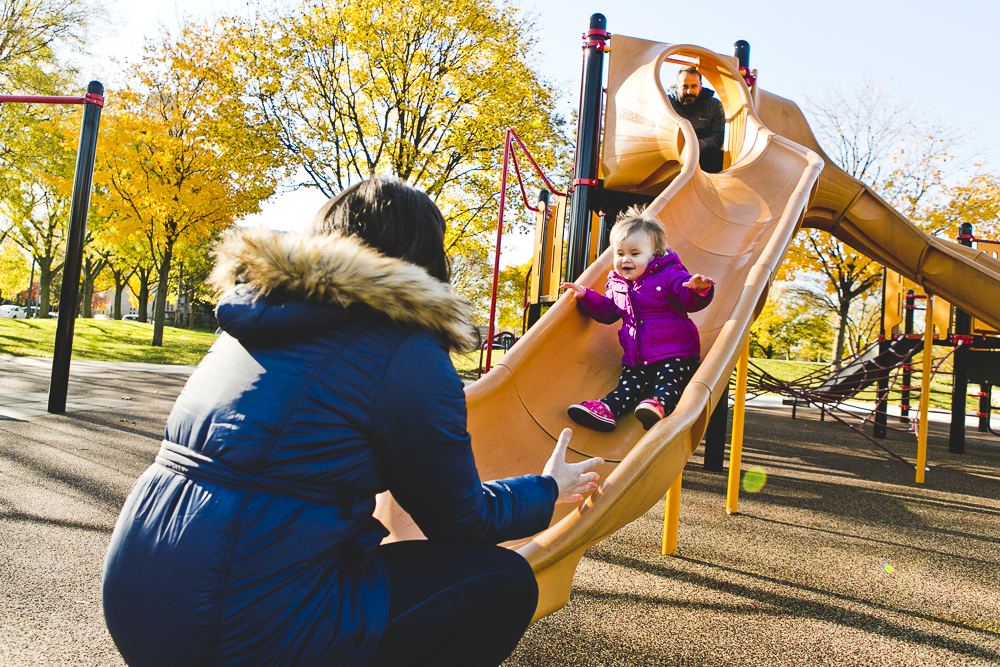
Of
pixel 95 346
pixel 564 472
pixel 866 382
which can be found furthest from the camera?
pixel 95 346

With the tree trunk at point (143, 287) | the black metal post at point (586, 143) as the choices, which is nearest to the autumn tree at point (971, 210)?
the black metal post at point (586, 143)

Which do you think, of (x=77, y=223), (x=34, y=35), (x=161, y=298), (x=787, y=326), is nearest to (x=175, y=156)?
(x=161, y=298)

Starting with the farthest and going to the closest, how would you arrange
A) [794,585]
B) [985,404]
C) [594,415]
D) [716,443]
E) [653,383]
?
[985,404]
[716,443]
[653,383]
[594,415]
[794,585]

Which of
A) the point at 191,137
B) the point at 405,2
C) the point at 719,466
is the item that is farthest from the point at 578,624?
the point at 191,137

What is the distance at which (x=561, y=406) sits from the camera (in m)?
3.73

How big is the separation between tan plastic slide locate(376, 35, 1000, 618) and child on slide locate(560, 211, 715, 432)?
151 millimetres

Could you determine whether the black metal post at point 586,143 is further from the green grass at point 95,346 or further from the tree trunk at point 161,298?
the tree trunk at point 161,298

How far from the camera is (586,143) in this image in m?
5.91

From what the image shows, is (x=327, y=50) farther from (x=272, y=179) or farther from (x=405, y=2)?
(x=272, y=179)

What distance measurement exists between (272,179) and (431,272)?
48.4ft

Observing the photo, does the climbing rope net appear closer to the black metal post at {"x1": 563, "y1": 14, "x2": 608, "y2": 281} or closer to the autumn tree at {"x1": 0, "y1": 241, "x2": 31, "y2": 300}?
the black metal post at {"x1": 563, "y1": 14, "x2": 608, "y2": 281}

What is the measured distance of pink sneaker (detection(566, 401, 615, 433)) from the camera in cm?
353

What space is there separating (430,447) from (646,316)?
2761 millimetres

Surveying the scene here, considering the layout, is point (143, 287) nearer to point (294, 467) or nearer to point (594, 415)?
point (594, 415)
